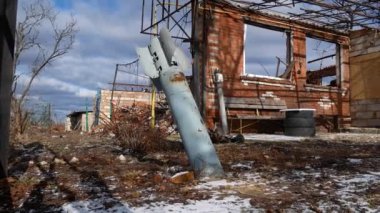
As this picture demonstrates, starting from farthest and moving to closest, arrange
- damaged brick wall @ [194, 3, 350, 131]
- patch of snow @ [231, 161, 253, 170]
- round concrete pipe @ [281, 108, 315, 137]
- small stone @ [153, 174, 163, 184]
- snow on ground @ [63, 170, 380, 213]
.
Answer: damaged brick wall @ [194, 3, 350, 131], round concrete pipe @ [281, 108, 315, 137], patch of snow @ [231, 161, 253, 170], small stone @ [153, 174, 163, 184], snow on ground @ [63, 170, 380, 213]

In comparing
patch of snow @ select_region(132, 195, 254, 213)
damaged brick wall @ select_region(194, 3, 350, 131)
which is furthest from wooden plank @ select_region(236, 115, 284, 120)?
patch of snow @ select_region(132, 195, 254, 213)

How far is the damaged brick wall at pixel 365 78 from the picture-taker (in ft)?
55.0

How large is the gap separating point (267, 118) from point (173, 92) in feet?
31.6

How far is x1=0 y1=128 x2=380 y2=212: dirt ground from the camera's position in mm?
3705

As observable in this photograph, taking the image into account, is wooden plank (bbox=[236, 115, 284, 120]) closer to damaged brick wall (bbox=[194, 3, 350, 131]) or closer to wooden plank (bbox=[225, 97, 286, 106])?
damaged brick wall (bbox=[194, 3, 350, 131])

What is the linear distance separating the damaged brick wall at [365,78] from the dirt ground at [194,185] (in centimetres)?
1070

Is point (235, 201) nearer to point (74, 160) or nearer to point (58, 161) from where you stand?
point (74, 160)

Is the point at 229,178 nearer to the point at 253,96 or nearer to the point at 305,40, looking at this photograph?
the point at 253,96

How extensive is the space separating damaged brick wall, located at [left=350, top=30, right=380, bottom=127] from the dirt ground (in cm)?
1070

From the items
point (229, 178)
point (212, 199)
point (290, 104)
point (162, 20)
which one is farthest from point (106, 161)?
point (290, 104)

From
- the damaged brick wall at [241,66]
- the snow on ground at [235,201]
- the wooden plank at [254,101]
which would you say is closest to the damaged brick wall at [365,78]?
the damaged brick wall at [241,66]

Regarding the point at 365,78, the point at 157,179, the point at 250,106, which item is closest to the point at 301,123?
the point at 250,106

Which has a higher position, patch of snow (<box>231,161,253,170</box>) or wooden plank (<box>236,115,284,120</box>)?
wooden plank (<box>236,115,284,120</box>)

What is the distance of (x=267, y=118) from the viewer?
567 inches
